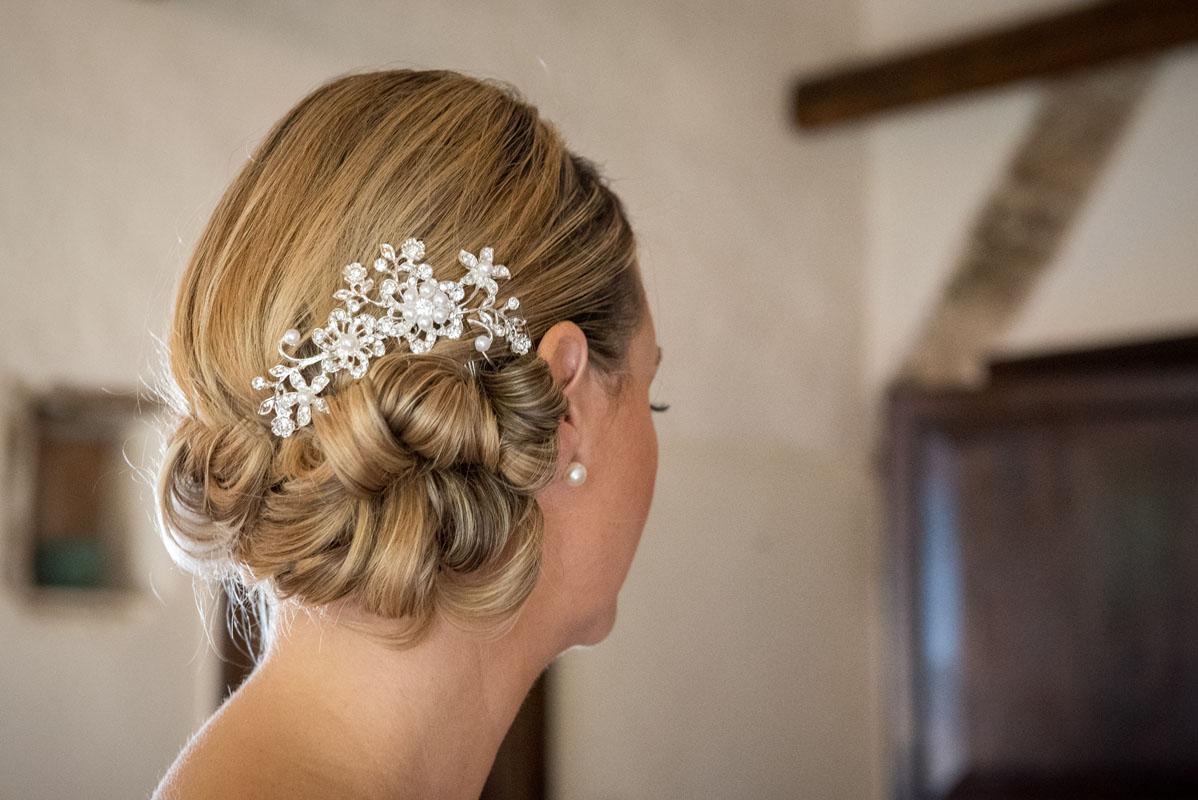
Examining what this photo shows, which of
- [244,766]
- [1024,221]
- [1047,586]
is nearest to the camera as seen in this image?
[244,766]

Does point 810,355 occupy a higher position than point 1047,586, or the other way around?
point 810,355

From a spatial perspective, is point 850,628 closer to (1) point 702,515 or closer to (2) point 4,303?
(1) point 702,515

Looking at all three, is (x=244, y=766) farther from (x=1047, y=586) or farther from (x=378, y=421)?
(x=1047, y=586)

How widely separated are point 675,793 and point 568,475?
2168 mm

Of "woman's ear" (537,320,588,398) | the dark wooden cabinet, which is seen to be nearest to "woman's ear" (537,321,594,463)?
"woman's ear" (537,320,588,398)

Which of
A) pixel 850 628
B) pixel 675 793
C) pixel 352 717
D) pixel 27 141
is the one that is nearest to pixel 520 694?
pixel 352 717

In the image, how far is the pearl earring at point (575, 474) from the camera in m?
0.99

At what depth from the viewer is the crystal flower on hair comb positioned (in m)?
0.88

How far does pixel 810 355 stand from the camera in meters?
3.53

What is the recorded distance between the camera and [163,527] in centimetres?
98

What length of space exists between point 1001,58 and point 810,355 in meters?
1.03

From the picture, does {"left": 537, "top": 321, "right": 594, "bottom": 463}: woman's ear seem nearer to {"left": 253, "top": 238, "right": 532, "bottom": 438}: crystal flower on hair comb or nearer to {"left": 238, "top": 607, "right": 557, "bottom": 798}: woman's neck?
{"left": 253, "top": 238, "right": 532, "bottom": 438}: crystal flower on hair comb

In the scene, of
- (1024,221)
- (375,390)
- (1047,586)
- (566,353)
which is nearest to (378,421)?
(375,390)

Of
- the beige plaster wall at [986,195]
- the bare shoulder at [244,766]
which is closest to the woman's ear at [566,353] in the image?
the bare shoulder at [244,766]
